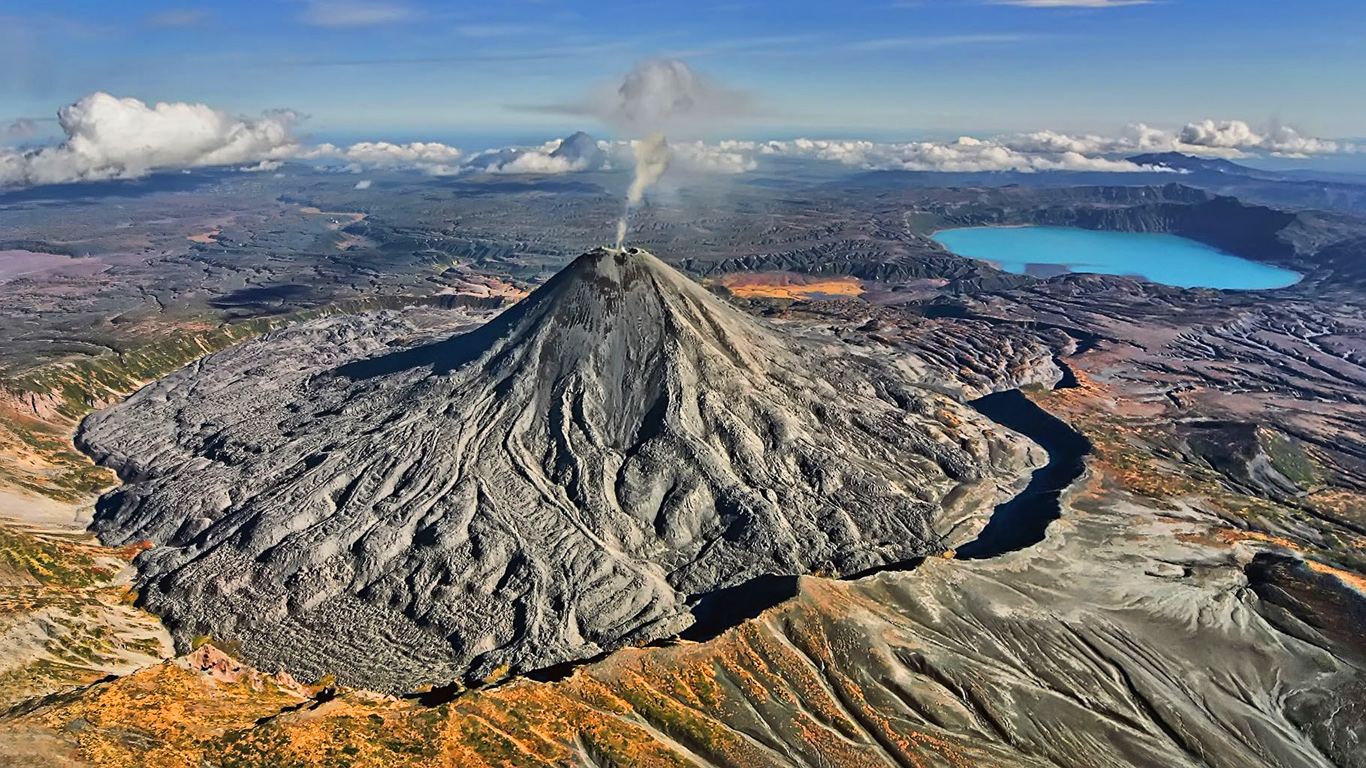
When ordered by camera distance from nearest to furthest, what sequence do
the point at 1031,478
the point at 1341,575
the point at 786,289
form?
the point at 1341,575
the point at 1031,478
the point at 786,289

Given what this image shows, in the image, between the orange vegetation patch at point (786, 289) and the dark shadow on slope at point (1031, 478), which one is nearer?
the dark shadow on slope at point (1031, 478)

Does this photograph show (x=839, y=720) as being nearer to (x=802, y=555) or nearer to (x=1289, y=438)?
(x=802, y=555)

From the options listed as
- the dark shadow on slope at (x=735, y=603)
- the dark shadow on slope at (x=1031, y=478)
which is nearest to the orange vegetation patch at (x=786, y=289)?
the dark shadow on slope at (x=1031, y=478)

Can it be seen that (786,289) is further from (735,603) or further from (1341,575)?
(735,603)

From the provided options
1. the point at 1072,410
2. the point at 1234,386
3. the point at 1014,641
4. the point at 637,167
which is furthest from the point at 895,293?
the point at 1014,641

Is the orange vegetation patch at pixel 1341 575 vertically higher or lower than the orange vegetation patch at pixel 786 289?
lower

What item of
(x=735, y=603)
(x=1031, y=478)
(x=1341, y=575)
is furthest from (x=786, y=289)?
(x=735, y=603)

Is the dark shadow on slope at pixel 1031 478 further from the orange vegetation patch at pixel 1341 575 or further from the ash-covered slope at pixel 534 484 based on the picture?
the orange vegetation patch at pixel 1341 575

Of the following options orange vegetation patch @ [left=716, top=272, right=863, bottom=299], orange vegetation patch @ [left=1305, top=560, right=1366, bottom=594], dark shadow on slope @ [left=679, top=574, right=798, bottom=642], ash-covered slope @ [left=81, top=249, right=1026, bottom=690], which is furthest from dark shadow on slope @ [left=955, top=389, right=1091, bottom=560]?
orange vegetation patch @ [left=716, top=272, right=863, bottom=299]
